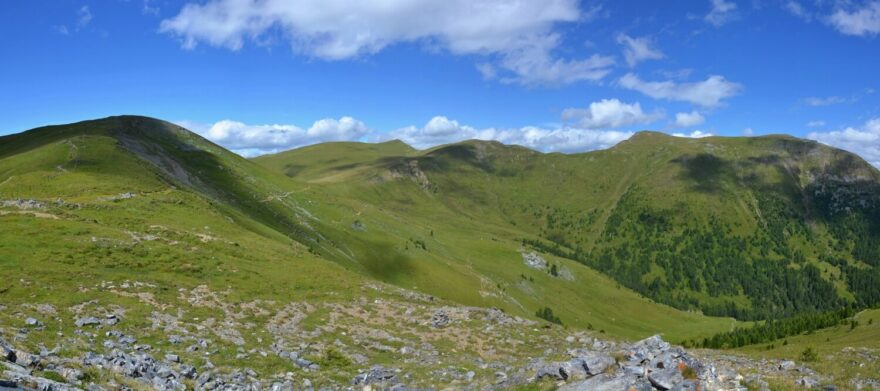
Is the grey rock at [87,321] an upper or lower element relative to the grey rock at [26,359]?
lower

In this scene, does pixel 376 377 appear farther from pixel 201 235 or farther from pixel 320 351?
pixel 201 235

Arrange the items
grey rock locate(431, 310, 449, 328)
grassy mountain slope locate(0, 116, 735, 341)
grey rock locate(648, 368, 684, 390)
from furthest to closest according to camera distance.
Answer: grassy mountain slope locate(0, 116, 735, 341) → grey rock locate(431, 310, 449, 328) → grey rock locate(648, 368, 684, 390)

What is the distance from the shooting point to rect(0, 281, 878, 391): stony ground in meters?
20.7

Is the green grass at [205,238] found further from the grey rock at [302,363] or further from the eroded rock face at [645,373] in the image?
the eroded rock face at [645,373]

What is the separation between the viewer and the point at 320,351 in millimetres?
35906

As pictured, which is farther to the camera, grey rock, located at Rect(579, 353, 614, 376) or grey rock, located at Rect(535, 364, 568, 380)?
grey rock, located at Rect(535, 364, 568, 380)

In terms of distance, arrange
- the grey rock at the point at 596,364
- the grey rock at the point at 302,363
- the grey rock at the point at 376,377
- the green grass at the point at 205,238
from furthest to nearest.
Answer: the green grass at the point at 205,238 → the grey rock at the point at 302,363 → the grey rock at the point at 376,377 → the grey rock at the point at 596,364

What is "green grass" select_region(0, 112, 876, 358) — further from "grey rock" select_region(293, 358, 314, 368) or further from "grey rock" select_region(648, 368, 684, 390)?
"grey rock" select_region(648, 368, 684, 390)

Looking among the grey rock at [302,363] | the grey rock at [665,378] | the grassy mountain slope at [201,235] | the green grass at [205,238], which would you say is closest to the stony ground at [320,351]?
the grey rock at [665,378]

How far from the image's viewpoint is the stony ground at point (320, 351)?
816 inches

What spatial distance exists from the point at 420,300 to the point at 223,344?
85.8 feet

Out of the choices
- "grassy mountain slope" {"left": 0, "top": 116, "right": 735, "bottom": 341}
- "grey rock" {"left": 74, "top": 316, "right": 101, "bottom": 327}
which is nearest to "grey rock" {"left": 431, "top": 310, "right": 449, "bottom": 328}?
"grassy mountain slope" {"left": 0, "top": 116, "right": 735, "bottom": 341}

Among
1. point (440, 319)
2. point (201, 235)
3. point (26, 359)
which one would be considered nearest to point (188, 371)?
point (26, 359)

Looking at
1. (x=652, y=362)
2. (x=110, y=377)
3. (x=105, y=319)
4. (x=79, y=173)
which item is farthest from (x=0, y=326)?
(x=79, y=173)
